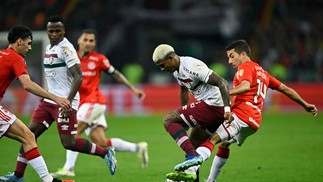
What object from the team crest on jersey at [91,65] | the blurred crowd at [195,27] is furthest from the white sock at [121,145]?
the blurred crowd at [195,27]

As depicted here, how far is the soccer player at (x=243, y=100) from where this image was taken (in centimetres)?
947

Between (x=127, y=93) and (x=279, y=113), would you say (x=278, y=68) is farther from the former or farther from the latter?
(x=127, y=93)

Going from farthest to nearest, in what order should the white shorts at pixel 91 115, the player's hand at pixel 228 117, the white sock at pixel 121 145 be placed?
the white sock at pixel 121 145 < the white shorts at pixel 91 115 < the player's hand at pixel 228 117

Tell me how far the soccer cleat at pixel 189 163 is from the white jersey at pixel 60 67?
260 centimetres

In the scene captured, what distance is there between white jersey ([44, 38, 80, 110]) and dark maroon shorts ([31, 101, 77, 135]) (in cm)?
26

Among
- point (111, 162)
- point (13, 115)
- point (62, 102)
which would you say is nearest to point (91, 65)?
point (111, 162)

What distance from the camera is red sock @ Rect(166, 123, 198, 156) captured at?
9.00 metres

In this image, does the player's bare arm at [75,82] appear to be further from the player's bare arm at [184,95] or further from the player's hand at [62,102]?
the player's bare arm at [184,95]

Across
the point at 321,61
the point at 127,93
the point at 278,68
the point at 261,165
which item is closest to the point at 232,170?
the point at 261,165

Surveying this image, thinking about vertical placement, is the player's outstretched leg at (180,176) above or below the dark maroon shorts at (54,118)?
below

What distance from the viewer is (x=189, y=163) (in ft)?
28.6

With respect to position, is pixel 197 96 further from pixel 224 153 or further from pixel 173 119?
pixel 224 153

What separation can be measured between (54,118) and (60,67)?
805 millimetres

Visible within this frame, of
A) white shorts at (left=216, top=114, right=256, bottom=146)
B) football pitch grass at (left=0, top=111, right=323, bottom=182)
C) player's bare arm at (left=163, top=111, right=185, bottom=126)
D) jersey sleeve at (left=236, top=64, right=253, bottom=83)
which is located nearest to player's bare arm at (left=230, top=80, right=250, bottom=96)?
jersey sleeve at (left=236, top=64, right=253, bottom=83)
